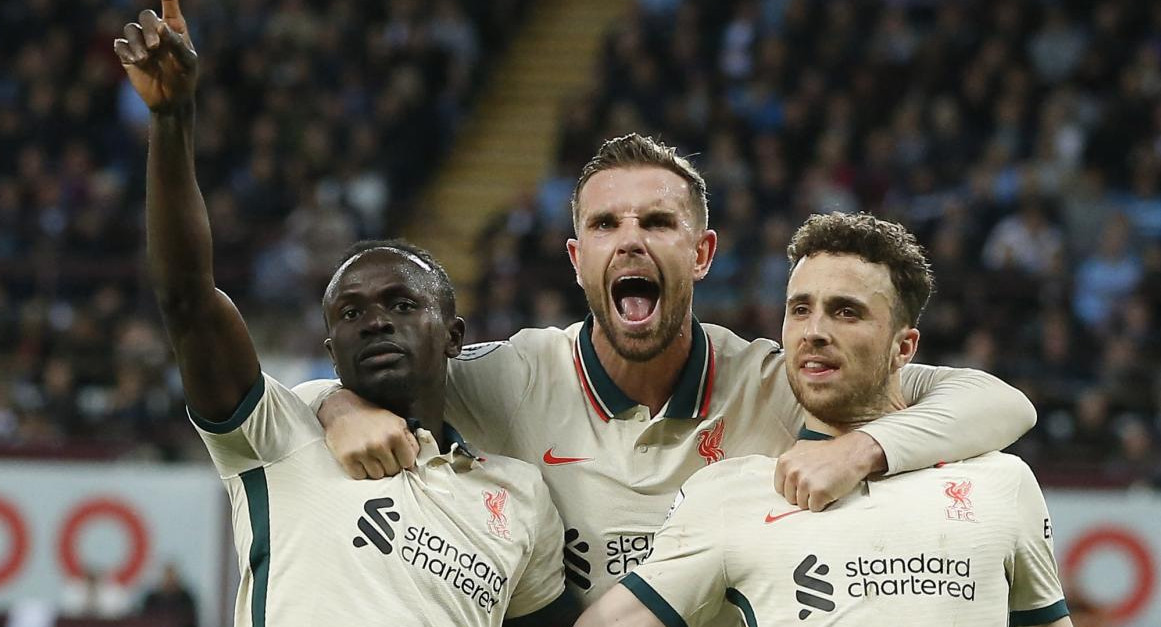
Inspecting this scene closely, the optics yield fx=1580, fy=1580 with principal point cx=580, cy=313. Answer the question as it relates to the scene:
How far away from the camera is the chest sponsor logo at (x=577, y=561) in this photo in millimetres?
4336

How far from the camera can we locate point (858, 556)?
12.4 feet

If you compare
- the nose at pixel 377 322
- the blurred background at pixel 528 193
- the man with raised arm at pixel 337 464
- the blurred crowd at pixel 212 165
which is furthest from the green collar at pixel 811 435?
the blurred crowd at pixel 212 165

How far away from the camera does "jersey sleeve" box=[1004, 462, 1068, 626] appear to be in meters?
3.93

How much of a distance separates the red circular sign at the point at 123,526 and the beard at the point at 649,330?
594cm

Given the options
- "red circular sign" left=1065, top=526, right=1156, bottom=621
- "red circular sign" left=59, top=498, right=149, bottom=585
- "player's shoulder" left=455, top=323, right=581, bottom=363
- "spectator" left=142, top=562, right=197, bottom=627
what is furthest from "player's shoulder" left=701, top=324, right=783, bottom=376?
"red circular sign" left=59, top=498, right=149, bottom=585

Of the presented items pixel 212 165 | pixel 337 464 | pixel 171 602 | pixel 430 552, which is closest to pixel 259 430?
pixel 337 464

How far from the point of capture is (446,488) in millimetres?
4090

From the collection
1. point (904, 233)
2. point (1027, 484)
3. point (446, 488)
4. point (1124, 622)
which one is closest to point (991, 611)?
point (1027, 484)

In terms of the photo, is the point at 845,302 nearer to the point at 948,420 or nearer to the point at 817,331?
the point at 817,331

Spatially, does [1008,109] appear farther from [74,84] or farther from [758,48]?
[74,84]

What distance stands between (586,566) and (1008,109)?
923cm

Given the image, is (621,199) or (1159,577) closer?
(621,199)

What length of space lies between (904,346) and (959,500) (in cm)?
43

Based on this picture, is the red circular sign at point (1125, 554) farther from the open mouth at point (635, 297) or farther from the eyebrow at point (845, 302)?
the eyebrow at point (845, 302)
